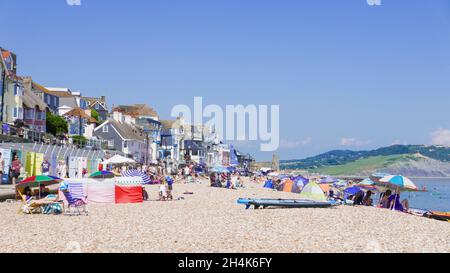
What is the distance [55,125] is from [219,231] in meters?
48.5

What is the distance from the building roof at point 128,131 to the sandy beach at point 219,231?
183 ft

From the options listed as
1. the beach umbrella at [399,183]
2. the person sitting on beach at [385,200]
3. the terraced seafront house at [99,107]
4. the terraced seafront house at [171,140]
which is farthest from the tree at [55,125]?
the beach umbrella at [399,183]

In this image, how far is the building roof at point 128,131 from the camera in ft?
253

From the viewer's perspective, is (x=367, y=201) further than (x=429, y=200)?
No

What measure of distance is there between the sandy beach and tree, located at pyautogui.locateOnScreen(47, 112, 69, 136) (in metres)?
39.9

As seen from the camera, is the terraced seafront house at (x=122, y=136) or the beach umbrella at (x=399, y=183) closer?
the beach umbrella at (x=399, y=183)

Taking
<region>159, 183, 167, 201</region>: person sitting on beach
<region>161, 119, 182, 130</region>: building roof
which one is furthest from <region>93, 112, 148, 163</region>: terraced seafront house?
<region>159, 183, 167, 201</region>: person sitting on beach

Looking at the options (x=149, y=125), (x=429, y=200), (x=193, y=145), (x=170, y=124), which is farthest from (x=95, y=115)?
(x=429, y=200)

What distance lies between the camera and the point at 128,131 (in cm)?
8169

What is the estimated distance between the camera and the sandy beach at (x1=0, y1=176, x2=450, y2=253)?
12.4 meters

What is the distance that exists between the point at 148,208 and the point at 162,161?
70.7 metres

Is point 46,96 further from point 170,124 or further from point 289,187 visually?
point 170,124

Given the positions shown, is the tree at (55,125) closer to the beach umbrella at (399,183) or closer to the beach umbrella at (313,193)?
the beach umbrella at (313,193)

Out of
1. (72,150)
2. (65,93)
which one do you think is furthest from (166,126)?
(72,150)
